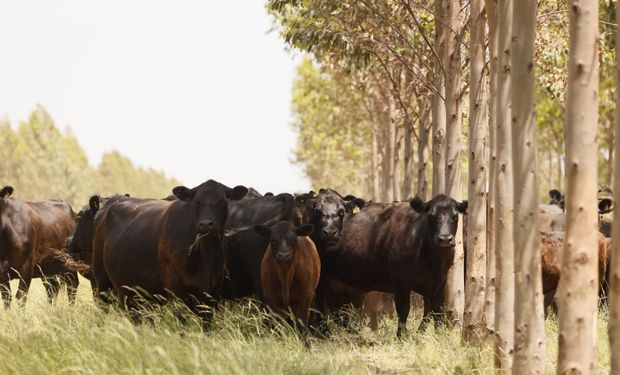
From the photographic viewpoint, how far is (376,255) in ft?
51.4

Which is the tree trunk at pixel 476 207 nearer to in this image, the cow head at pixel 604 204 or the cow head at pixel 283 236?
the cow head at pixel 283 236

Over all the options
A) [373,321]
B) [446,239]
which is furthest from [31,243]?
[446,239]

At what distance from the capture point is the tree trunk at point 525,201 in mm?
9156

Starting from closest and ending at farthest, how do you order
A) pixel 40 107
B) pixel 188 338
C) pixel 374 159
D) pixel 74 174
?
pixel 188 338 → pixel 374 159 → pixel 74 174 → pixel 40 107

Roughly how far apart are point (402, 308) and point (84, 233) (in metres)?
6.03

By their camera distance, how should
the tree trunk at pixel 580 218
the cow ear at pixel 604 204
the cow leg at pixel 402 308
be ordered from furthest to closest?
the cow ear at pixel 604 204 → the cow leg at pixel 402 308 → the tree trunk at pixel 580 218

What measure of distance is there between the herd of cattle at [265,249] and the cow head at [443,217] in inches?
0.6

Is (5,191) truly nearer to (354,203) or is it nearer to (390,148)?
(354,203)

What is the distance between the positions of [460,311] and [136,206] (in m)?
5.14

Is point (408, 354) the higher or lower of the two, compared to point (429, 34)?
lower

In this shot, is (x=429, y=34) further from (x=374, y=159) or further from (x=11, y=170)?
(x=11, y=170)

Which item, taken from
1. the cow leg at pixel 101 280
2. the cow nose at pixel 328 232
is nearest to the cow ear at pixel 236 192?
the cow nose at pixel 328 232

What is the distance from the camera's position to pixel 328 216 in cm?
1547

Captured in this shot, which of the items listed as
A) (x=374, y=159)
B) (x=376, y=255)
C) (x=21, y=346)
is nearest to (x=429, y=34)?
(x=376, y=255)
